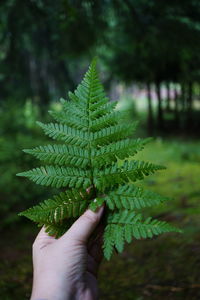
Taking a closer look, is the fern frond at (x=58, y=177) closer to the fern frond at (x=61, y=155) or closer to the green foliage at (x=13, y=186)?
the fern frond at (x=61, y=155)

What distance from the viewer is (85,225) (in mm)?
1437

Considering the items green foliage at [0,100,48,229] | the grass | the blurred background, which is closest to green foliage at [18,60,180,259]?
the blurred background

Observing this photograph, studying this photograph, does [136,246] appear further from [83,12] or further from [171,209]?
[83,12]

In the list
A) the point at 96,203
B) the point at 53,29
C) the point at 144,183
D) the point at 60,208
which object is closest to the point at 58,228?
the point at 60,208

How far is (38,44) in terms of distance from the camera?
316 inches

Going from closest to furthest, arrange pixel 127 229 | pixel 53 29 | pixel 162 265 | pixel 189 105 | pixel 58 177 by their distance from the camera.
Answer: pixel 127 229 → pixel 58 177 → pixel 162 265 → pixel 53 29 → pixel 189 105

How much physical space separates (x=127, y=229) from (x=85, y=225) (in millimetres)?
206

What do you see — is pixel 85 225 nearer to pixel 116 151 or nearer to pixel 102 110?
pixel 116 151

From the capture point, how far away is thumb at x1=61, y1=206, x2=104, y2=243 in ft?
4.72

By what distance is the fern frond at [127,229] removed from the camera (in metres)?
1.30

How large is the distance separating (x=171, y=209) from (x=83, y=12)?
3231 mm

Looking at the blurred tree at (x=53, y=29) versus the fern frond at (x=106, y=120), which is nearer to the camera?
the fern frond at (x=106, y=120)

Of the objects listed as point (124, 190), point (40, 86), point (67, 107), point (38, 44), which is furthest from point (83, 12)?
point (40, 86)

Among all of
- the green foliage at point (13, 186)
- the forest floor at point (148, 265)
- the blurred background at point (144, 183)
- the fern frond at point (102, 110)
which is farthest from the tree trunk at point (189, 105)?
the fern frond at point (102, 110)
